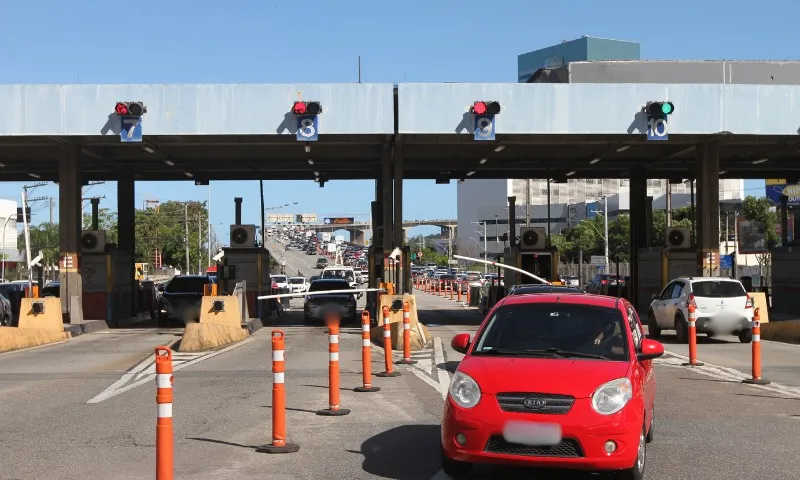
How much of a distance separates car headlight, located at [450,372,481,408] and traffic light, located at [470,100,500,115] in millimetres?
19461

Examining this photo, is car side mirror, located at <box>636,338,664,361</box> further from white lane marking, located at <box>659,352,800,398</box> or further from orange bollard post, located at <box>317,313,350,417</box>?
white lane marking, located at <box>659,352,800,398</box>

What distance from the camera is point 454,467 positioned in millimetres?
7781

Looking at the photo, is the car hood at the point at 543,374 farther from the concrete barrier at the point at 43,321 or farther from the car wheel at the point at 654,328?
the concrete barrier at the point at 43,321

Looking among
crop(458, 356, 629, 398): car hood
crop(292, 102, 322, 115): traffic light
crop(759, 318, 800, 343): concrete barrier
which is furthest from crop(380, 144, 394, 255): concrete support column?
crop(458, 356, 629, 398): car hood

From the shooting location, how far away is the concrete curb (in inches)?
1086

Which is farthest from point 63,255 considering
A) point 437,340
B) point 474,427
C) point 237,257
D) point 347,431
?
point 474,427

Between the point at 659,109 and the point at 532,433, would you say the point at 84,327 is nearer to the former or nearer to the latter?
the point at 659,109

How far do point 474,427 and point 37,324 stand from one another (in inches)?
824

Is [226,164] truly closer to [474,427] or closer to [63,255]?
[63,255]

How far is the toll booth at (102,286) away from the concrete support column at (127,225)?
1.84 meters

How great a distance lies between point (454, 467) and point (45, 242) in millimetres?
89590

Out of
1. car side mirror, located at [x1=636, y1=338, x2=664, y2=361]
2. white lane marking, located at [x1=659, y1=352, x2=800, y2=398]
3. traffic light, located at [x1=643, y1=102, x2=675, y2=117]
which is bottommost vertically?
white lane marking, located at [x1=659, y1=352, x2=800, y2=398]

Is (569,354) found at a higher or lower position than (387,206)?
lower

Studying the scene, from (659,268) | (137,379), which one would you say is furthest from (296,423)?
(659,268)
